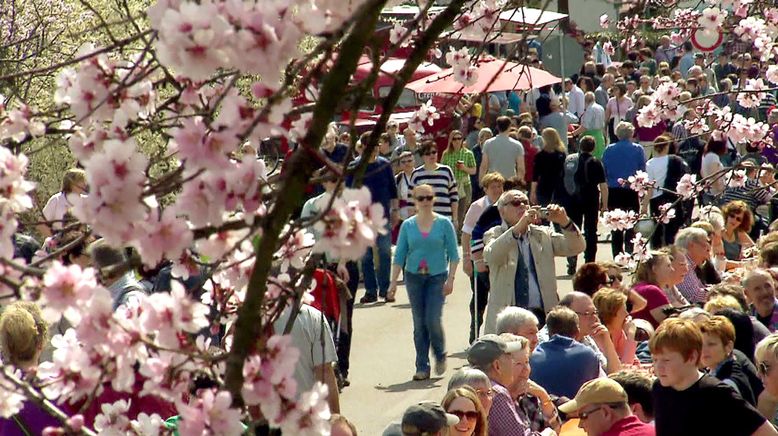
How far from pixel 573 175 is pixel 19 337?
10.9 meters

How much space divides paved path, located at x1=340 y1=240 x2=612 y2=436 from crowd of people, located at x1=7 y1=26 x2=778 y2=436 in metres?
0.17

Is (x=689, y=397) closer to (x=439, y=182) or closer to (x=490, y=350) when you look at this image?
(x=490, y=350)

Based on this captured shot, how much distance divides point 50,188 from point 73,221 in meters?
12.0

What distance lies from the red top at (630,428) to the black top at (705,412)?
0.72 ft

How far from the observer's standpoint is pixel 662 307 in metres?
9.64

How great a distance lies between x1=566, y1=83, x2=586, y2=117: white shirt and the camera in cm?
2584

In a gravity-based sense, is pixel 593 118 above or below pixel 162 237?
above

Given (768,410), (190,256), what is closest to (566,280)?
(768,410)

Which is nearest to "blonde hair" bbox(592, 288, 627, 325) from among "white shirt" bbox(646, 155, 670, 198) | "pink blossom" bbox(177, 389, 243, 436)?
"pink blossom" bbox(177, 389, 243, 436)

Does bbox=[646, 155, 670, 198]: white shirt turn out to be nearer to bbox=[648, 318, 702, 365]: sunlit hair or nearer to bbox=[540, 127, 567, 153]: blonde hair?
bbox=[540, 127, 567, 153]: blonde hair

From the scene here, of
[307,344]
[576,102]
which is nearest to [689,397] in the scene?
[307,344]

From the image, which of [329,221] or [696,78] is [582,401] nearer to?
[329,221]

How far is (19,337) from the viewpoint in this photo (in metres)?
5.67

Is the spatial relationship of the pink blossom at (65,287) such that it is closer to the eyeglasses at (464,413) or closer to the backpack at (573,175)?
the eyeglasses at (464,413)
